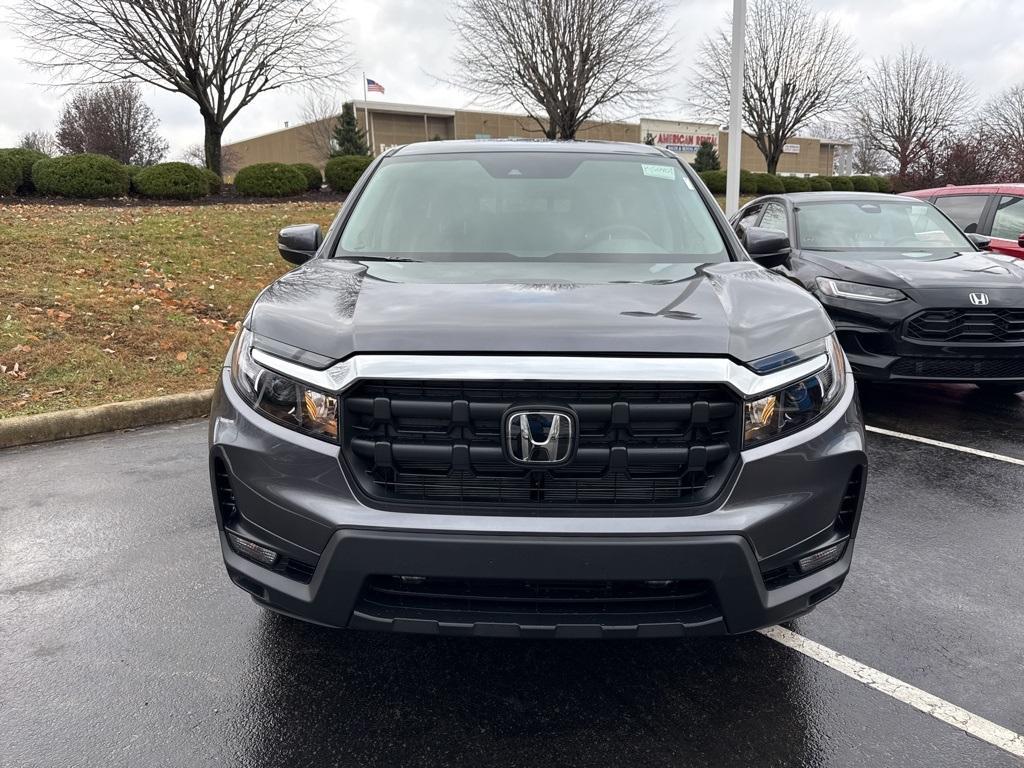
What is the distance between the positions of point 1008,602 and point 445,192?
2936 mm

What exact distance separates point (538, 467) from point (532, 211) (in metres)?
1.67

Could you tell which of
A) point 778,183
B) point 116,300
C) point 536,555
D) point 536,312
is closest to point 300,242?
point 536,312

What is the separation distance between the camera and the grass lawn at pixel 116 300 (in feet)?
20.2

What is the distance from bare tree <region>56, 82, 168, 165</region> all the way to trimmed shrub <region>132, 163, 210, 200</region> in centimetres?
3903

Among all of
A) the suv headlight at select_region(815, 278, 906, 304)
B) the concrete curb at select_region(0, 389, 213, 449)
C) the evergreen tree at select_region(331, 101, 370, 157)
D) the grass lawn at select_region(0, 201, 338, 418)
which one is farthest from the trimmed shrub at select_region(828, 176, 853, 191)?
the concrete curb at select_region(0, 389, 213, 449)

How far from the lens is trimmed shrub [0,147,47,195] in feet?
47.6

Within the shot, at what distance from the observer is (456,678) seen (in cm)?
254

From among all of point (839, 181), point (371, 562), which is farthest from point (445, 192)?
point (839, 181)

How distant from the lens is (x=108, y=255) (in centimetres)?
927

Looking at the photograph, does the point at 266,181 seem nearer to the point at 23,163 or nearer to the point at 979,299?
the point at 23,163

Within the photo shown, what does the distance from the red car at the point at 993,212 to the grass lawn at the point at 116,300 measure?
7944 mm

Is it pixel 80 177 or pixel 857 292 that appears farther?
pixel 80 177

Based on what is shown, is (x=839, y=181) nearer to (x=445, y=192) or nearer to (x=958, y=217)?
(x=958, y=217)

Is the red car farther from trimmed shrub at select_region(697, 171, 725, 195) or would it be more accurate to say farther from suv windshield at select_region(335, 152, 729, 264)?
trimmed shrub at select_region(697, 171, 725, 195)
